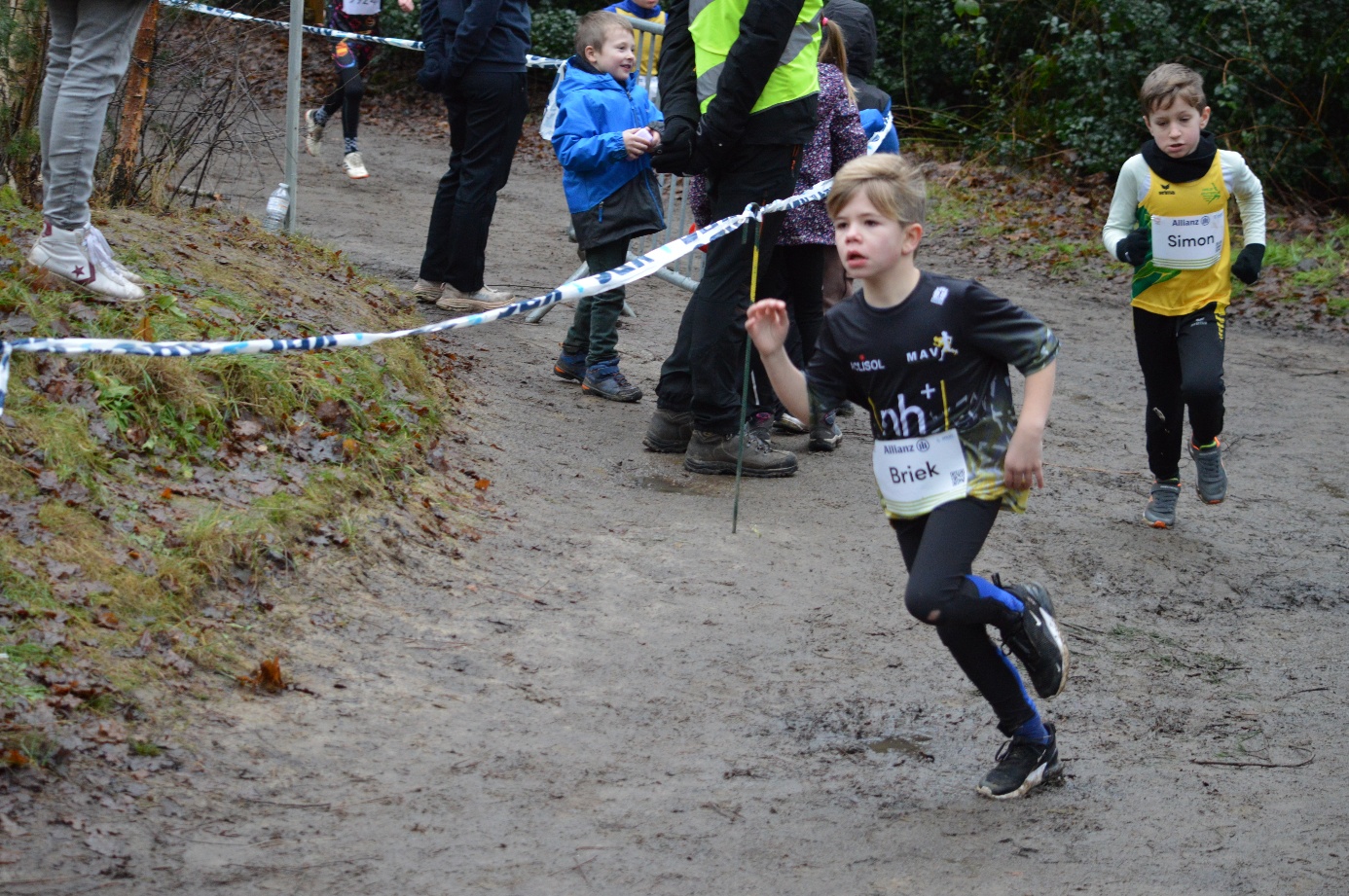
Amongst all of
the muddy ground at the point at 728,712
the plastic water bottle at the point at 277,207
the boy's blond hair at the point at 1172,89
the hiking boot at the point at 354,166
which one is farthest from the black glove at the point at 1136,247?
the hiking boot at the point at 354,166

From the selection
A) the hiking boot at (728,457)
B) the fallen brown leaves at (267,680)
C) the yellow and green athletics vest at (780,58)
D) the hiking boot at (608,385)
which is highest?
the yellow and green athletics vest at (780,58)

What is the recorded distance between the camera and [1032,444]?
3691 millimetres

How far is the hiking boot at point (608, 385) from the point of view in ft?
25.3

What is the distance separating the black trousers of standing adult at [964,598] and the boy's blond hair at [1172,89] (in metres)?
3.00

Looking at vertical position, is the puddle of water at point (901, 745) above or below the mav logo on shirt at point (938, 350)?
below

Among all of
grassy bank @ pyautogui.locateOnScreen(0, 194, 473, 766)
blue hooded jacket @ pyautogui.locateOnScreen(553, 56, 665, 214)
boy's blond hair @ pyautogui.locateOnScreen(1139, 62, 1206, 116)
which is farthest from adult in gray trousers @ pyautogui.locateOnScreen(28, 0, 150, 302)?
boy's blond hair @ pyautogui.locateOnScreen(1139, 62, 1206, 116)

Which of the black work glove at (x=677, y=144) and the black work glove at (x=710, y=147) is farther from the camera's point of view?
the black work glove at (x=677, y=144)

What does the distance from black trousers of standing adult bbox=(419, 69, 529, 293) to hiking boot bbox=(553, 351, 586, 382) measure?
3.47 feet

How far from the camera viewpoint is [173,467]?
205 inches

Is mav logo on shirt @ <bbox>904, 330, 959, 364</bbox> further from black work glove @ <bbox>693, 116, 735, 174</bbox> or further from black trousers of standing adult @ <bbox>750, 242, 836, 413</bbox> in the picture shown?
black trousers of standing adult @ <bbox>750, 242, 836, 413</bbox>

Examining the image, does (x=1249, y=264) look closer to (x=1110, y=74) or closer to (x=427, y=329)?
(x=427, y=329)

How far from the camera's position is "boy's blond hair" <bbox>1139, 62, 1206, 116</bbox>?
19.6 ft

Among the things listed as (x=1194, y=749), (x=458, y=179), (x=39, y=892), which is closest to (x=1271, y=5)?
(x=458, y=179)

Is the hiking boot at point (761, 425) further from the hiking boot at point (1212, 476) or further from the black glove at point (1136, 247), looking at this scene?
the hiking boot at point (1212, 476)
